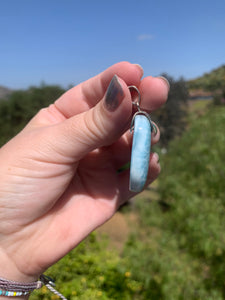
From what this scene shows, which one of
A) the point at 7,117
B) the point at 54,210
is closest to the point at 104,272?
the point at 54,210

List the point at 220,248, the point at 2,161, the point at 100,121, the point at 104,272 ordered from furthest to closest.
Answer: the point at 220,248
the point at 104,272
the point at 2,161
the point at 100,121

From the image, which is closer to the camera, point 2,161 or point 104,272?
point 2,161

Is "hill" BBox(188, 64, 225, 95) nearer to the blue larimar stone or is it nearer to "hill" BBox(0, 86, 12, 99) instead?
the blue larimar stone

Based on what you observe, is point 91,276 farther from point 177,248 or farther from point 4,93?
point 4,93

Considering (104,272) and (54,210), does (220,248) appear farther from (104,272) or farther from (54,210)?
(54,210)

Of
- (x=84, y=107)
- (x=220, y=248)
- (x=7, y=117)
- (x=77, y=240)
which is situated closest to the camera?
(x=77, y=240)

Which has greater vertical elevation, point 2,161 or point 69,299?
point 2,161

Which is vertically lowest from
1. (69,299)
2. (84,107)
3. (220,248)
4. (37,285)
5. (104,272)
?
(220,248)

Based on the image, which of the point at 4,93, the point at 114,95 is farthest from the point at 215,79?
the point at 4,93
